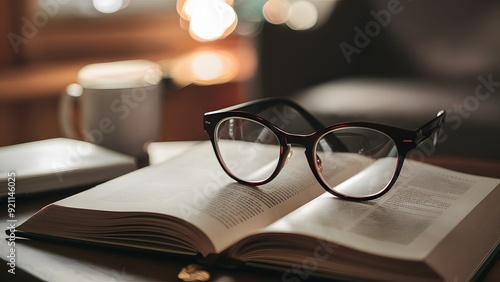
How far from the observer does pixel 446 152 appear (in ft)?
4.88

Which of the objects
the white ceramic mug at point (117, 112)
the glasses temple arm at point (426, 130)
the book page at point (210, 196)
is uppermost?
the white ceramic mug at point (117, 112)

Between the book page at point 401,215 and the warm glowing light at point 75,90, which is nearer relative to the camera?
the book page at point 401,215

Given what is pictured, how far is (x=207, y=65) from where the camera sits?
104 inches

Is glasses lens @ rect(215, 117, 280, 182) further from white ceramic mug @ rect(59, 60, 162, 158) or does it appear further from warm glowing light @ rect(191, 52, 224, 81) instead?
warm glowing light @ rect(191, 52, 224, 81)

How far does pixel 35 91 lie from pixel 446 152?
1257 millimetres

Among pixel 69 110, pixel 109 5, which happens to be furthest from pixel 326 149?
pixel 109 5

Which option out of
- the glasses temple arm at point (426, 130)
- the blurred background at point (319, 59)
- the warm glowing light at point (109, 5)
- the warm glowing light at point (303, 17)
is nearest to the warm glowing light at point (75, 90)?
the blurred background at point (319, 59)

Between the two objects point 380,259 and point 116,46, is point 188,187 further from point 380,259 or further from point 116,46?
point 116,46

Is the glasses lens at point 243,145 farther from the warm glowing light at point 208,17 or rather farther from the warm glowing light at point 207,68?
the warm glowing light at point 208,17

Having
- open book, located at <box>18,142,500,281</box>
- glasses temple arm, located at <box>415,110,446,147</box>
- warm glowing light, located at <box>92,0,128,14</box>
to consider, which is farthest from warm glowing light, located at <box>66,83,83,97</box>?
warm glowing light, located at <box>92,0,128,14</box>

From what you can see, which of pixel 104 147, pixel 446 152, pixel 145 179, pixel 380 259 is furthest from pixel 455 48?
pixel 380 259

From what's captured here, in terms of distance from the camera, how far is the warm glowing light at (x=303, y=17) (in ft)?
5.89

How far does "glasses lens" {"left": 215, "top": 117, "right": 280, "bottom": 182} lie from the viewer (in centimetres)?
74

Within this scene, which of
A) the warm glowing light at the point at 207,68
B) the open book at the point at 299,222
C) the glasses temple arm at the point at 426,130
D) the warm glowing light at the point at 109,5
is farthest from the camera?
the warm glowing light at the point at 207,68
